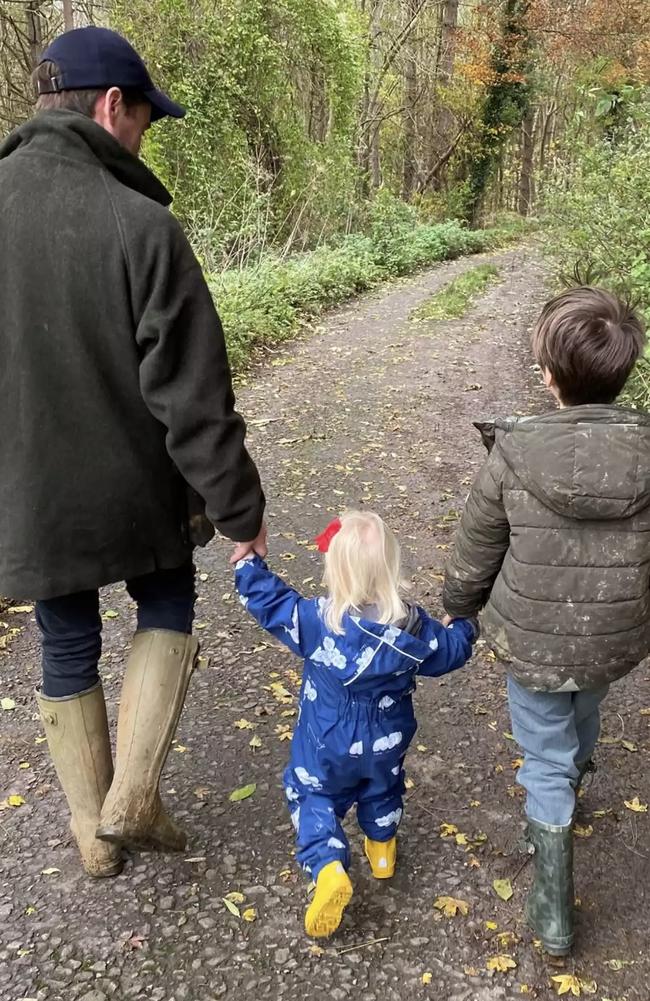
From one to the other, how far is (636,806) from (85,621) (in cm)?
206

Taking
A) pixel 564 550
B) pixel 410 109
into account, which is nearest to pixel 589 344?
pixel 564 550

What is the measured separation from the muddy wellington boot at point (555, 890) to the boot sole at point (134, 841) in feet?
3.90

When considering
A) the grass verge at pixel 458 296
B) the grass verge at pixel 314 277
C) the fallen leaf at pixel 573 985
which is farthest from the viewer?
the grass verge at pixel 458 296

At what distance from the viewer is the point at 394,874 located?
8.82 feet

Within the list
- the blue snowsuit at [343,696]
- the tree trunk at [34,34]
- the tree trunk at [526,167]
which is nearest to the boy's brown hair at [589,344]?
the blue snowsuit at [343,696]

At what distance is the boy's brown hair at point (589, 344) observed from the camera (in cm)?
217

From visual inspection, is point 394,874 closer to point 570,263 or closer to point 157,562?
point 157,562

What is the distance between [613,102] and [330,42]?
21.8 ft

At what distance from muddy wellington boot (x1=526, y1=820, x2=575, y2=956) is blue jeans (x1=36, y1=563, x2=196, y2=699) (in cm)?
127

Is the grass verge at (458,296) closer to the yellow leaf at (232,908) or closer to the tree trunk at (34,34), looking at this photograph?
the tree trunk at (34,34)

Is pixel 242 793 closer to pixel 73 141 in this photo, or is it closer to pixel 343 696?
pixel 343 696

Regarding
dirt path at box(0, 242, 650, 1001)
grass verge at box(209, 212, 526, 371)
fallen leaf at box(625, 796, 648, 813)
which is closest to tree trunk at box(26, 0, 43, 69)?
grass verge at box(209, 212, 526, 371)

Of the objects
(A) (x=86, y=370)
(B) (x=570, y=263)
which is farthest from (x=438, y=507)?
(B) (x=570, y=263)

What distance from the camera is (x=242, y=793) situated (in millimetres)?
3080
